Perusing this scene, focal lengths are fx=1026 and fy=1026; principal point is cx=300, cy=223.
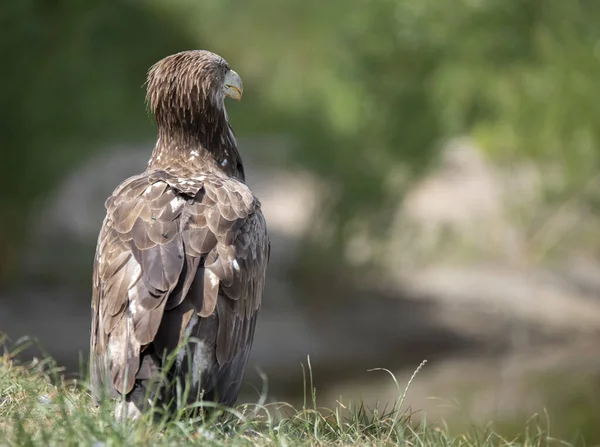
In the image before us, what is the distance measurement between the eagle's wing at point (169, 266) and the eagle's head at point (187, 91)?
32.0 inches

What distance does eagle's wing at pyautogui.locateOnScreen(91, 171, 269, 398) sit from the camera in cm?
489

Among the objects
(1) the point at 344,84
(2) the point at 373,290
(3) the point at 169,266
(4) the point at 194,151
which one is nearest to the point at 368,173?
(1) the point at 344,84

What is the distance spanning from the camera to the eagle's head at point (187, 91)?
251 inches

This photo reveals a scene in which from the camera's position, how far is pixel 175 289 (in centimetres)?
492

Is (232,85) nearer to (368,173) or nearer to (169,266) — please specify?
(169,266)

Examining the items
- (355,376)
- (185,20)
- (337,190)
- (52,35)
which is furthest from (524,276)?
(52,35)

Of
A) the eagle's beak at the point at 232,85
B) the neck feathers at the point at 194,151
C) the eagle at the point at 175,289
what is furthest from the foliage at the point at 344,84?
the eagle at the point at 175,289

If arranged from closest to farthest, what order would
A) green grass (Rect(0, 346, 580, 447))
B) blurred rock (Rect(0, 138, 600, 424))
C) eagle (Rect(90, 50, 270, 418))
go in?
1. green grass (Rect(0, 346, 580, 447))
2. eagle (Rect(90, 50, 270, 418))
3. blurred rock (Rect(0, 138, 600, 424))

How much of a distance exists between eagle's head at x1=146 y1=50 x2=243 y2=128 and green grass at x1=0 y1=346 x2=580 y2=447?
5.77ft

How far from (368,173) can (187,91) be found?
12239 millimetres

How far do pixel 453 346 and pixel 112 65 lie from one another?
7757 mm

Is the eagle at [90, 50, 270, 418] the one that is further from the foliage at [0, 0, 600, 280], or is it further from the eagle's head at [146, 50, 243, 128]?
the foliage at [0, 0, 600, 280]

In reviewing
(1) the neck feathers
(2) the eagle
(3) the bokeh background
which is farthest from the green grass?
(3) the bokeh background

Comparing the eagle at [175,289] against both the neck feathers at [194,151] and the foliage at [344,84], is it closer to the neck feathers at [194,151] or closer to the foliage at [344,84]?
the neck feathers at [194,151]
